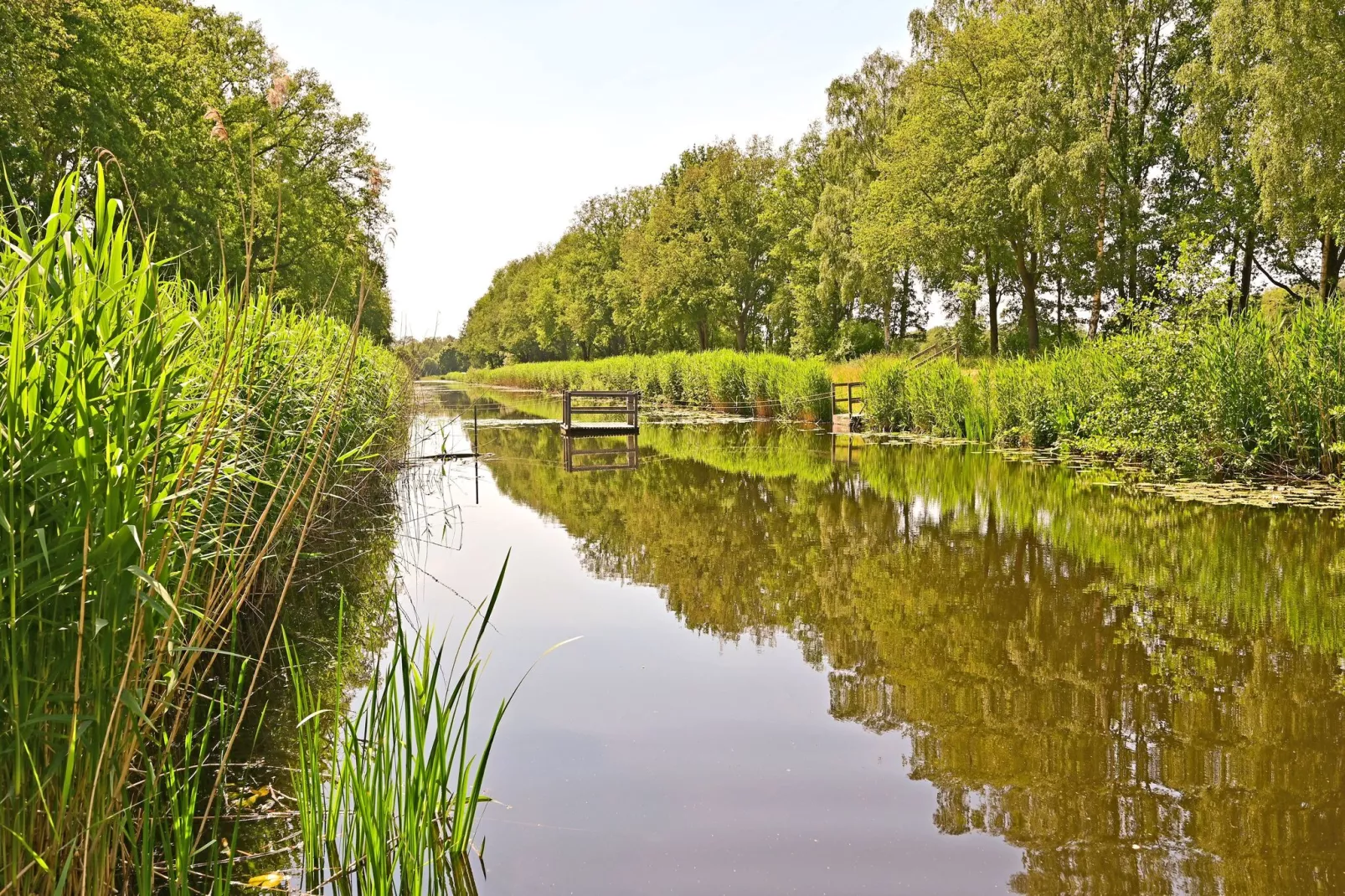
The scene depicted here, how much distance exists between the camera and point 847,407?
81.3 ft

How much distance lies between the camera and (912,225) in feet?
93.7

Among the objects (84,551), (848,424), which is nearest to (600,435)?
(848,424)

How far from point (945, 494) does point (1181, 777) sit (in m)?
7.67

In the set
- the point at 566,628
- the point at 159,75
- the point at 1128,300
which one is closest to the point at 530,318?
the point at 159,75

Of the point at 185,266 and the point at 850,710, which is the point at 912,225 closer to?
the point at 185,266

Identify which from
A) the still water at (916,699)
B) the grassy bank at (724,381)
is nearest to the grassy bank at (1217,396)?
the still water at (916,699)

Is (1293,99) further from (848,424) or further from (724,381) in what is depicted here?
(724,381)

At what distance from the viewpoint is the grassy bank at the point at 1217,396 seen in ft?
33.4

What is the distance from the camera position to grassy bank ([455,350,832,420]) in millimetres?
24750

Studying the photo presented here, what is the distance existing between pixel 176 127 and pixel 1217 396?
1876 centimetres

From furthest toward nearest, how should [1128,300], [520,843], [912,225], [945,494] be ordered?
[912,225], [1128,300], [945,494], [520,843]

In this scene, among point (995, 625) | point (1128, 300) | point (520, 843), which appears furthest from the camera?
point (1128, 300)

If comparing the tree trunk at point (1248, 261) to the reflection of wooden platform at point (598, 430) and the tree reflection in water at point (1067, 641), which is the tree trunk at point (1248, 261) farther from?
the tree reflection in water at point (1067, 641)

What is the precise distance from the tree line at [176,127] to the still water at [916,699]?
12.2 ft
